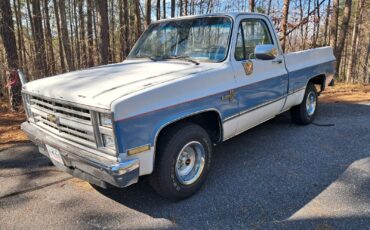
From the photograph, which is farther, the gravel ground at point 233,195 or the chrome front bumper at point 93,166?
the gravel ground at point 233,195

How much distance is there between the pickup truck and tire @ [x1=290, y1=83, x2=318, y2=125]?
0.81 meters

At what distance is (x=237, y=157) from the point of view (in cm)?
466

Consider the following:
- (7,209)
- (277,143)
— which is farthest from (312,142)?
(7,209)

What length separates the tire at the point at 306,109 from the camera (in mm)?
5871

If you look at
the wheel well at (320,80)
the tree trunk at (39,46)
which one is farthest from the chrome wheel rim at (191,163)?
the tree trunk at (39,46)

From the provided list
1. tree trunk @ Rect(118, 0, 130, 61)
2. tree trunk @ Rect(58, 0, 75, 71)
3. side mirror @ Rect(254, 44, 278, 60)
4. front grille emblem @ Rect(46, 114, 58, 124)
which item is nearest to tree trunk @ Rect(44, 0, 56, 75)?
tree trunk @ Rect(58, 0, 75, 71)

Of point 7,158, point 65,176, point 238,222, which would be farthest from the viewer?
point 7,158

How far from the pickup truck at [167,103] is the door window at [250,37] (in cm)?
2

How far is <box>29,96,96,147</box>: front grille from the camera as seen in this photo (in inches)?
116

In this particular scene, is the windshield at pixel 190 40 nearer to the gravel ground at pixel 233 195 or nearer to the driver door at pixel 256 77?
the driver door at pixel 256 77

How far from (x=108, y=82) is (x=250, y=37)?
2.22 metres

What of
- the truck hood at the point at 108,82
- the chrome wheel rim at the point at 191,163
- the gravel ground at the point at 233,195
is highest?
the truck hood at the point at 108,82

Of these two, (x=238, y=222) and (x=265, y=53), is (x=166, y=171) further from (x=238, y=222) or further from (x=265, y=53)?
(x=265, y=53)

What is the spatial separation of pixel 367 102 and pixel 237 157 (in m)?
5.32
